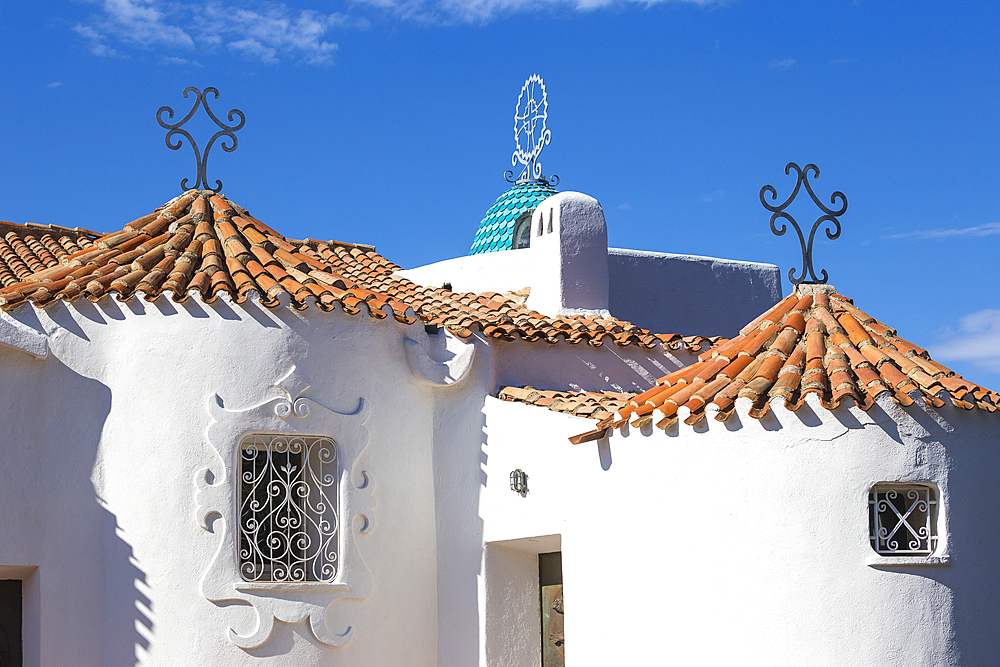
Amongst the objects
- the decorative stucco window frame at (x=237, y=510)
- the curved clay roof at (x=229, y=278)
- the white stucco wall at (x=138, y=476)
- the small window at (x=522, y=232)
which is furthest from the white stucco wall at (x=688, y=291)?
the white stucco wall at (x=138, y=476)

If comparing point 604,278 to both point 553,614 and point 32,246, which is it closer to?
point 553,614

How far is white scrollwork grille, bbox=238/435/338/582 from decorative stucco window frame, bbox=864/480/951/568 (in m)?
5.05

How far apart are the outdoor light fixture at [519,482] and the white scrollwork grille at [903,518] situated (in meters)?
3.54

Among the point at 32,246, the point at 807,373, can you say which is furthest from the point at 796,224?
the point at 32,246

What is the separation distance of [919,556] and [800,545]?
0.99 m

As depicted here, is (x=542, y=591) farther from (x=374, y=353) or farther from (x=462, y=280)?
(x=462, y=280)

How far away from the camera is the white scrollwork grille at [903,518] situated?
9586 mm

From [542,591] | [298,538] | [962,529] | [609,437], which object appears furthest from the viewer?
[542,591]

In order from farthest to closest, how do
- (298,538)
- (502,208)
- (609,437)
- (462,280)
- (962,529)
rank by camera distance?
(502,208) < (462,280) < (298,538) < (609,437) < (962,529)

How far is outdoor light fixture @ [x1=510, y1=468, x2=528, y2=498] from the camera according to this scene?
467 inches

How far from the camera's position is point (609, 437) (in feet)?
35.1

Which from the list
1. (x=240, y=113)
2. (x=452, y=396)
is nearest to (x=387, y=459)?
(x=452, y=396)

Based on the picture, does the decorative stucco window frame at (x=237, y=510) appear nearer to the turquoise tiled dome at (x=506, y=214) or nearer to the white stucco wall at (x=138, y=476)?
the white stucco wall at (x=138, y=476)

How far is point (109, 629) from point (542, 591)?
4.32 metres
